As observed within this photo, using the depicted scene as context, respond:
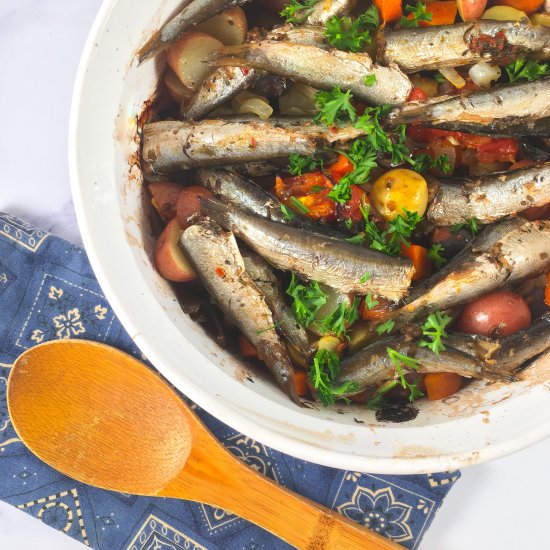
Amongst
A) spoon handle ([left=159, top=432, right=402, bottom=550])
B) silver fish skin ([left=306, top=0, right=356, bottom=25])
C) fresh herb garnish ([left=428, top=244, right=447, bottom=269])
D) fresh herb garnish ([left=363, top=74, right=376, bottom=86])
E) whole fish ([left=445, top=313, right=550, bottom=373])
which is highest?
silver fish skin ([left=306, top=0, right=356, bottom=25])

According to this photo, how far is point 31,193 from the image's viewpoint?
8.25 ft

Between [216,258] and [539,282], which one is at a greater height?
[216,258]

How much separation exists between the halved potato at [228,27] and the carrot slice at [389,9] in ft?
1.42

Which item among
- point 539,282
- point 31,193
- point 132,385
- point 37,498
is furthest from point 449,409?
point 31,193

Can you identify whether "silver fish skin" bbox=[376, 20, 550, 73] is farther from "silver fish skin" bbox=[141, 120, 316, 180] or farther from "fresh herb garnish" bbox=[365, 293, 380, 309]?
"fresh herb garnish" bbox=[365, 293, 380, 309]

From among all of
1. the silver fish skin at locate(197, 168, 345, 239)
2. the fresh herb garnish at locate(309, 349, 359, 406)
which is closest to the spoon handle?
the fresh herb garnish at locate(309, 349, 359, 406)

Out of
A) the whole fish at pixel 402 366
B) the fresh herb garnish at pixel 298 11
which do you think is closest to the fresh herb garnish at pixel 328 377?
the whole fish at pixel 402 366

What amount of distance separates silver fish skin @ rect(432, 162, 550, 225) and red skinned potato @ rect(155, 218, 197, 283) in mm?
783

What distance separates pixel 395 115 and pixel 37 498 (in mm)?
1987

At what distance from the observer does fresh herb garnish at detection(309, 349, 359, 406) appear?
1.89m

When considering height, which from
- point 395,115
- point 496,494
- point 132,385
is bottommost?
point 496,494

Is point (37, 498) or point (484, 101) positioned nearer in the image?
point (484, 101)

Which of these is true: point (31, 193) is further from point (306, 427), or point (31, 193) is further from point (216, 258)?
point (306, 427)

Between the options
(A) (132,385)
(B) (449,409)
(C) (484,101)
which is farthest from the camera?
(A) (132,385)
